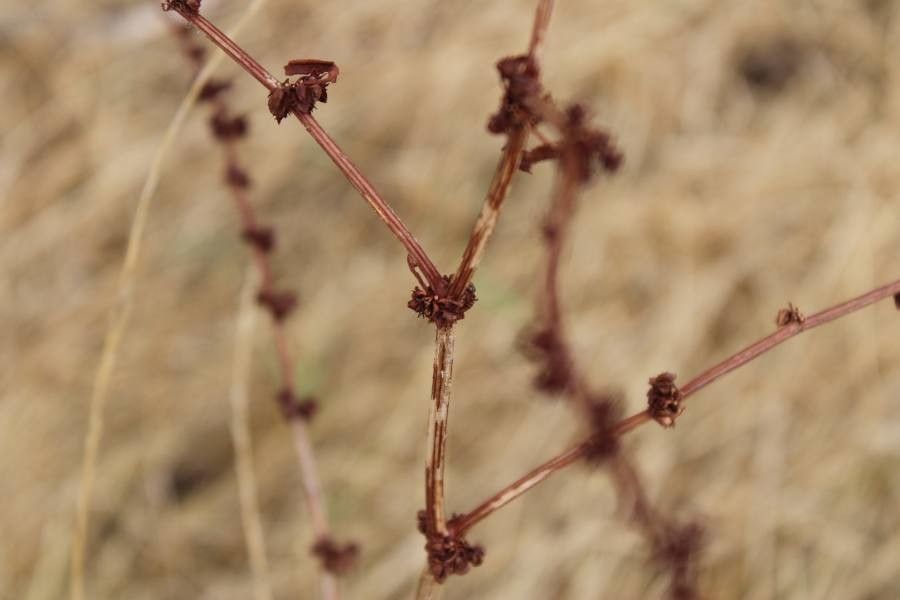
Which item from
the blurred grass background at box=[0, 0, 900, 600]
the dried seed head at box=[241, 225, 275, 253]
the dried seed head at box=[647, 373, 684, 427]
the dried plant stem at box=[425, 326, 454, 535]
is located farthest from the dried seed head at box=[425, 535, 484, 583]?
the blurred grass background at box=[0, 0, 900, 600]

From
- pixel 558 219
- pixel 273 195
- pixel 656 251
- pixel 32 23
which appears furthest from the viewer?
pixel 32 23

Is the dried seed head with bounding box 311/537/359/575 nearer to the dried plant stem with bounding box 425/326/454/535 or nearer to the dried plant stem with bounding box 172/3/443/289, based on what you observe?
the dried plant stem with bounding box 425/326/454/535

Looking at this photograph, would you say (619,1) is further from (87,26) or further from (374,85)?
(87,26)

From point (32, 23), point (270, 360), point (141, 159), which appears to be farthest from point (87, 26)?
point (270, 360)

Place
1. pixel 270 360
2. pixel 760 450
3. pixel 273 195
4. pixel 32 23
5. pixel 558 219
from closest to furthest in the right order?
pixel 558 219 → pixel 760 450 → pixel 270 360 → pixel 273 195 → pixel 32 23

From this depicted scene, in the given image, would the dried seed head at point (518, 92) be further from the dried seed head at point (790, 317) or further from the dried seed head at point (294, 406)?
the dried seed head at point (294, 406)
